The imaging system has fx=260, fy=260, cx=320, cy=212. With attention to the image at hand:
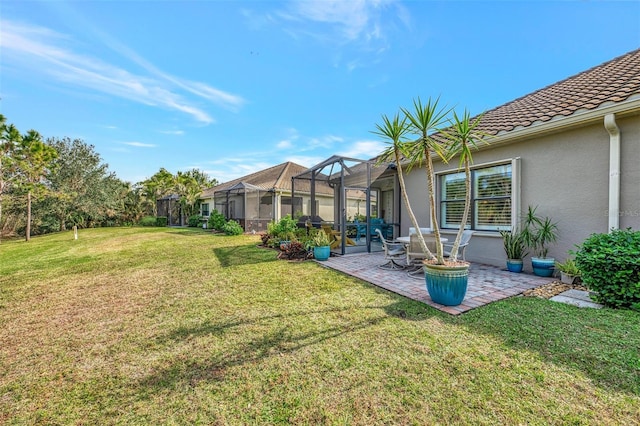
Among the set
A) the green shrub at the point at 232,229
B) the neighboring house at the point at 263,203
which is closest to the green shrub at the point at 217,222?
the neighboring house at the point at 263,203

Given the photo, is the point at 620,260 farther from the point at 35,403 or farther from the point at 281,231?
the point at 281,231

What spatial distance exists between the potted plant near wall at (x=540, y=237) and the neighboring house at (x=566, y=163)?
13cm

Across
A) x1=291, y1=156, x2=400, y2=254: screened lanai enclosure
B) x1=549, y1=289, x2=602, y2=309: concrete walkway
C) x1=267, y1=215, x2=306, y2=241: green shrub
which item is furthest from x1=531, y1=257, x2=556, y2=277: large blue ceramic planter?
x1=267, y1=215, x2=306, y2=241: green shrub

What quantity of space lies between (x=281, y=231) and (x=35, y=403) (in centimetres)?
867

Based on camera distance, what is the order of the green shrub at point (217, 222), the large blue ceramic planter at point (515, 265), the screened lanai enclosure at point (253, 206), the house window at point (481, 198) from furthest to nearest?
the green shrub at point (217, 222), the screened lanai enclosure at point (253, 206), the house window at point (481, 198), the large blue ceramic planter at point (515, 265)

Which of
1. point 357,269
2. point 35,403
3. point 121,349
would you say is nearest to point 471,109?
point 357,269

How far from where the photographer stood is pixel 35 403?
2.16 meters

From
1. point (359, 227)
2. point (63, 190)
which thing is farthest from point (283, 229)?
point (63, 190)

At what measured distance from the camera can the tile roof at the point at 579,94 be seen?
5.02 metres

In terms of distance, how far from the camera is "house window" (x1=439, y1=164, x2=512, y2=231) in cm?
678

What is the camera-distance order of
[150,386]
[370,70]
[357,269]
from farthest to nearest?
[370,70] < [357,269] < [150,386]

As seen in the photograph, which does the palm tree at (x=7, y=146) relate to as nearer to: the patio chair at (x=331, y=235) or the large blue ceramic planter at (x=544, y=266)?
the patio chair at (x=331, y=235)

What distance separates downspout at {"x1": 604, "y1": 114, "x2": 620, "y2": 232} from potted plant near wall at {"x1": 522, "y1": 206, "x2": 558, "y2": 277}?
0.95m

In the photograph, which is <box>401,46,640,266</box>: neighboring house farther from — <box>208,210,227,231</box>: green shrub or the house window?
<box>208,210,227,231</box>: green shrub
